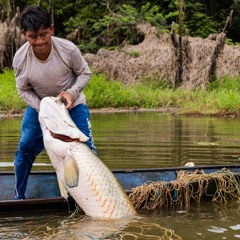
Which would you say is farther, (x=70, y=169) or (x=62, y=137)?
(x=62, y=137)

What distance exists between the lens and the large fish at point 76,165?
5199 millimetres

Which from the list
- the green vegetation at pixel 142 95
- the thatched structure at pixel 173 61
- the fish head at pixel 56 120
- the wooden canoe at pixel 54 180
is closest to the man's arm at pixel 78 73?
the fish head at pixel 56 120

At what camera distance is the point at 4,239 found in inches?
201

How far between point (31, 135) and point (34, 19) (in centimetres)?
123

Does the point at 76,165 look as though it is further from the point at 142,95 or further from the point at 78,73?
the point at 142,95

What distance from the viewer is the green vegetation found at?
2109 cm

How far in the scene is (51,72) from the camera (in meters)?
5.55

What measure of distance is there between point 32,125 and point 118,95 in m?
17.7

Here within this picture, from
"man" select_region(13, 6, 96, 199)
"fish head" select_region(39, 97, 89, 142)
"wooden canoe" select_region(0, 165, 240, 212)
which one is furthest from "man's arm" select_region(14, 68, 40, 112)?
"wooden canoe" select_region(0, 165, 240, 212)

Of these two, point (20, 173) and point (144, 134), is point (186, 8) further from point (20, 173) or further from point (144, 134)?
point (20, 173)

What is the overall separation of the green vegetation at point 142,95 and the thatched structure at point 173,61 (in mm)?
787

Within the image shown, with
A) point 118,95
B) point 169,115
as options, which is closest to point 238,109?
point 169,115

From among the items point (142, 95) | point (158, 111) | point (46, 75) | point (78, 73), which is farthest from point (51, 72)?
point (142, 95)

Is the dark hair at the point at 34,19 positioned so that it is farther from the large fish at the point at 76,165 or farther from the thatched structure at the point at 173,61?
the thatched structure at the point at 173,61
